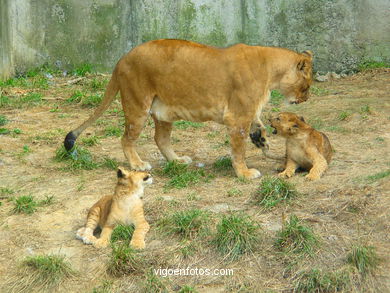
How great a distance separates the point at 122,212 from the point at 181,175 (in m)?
1.58

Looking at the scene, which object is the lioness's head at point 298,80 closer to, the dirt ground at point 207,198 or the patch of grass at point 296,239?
the dirt ground at point 207,198

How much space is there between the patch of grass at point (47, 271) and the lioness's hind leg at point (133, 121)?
2.71 metres

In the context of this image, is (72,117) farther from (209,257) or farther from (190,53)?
(209,257)

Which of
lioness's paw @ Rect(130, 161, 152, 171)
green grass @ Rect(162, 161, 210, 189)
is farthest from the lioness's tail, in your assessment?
green grass @ Rect(162, 161, 210, 189)

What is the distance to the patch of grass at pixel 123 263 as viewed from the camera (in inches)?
224

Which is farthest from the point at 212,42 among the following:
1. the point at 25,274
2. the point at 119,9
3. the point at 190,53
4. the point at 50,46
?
the point at 25,274

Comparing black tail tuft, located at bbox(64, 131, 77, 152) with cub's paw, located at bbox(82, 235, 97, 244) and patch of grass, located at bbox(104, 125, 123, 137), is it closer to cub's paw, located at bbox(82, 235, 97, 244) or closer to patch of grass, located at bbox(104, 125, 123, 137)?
patch of grass, located at bbox(104, 125, 123, 137)

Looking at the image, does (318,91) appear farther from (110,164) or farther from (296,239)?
(296,239)

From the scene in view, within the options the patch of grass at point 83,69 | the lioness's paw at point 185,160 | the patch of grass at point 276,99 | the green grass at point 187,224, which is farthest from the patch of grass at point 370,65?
the green grass at point 187,224

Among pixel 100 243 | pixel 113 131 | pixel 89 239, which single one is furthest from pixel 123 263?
pixel 113 131

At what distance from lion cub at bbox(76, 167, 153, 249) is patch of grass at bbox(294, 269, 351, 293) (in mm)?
1512

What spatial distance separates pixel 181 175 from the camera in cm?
774

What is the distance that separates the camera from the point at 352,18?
12.7 m

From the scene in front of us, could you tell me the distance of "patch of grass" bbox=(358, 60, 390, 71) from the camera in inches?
502
